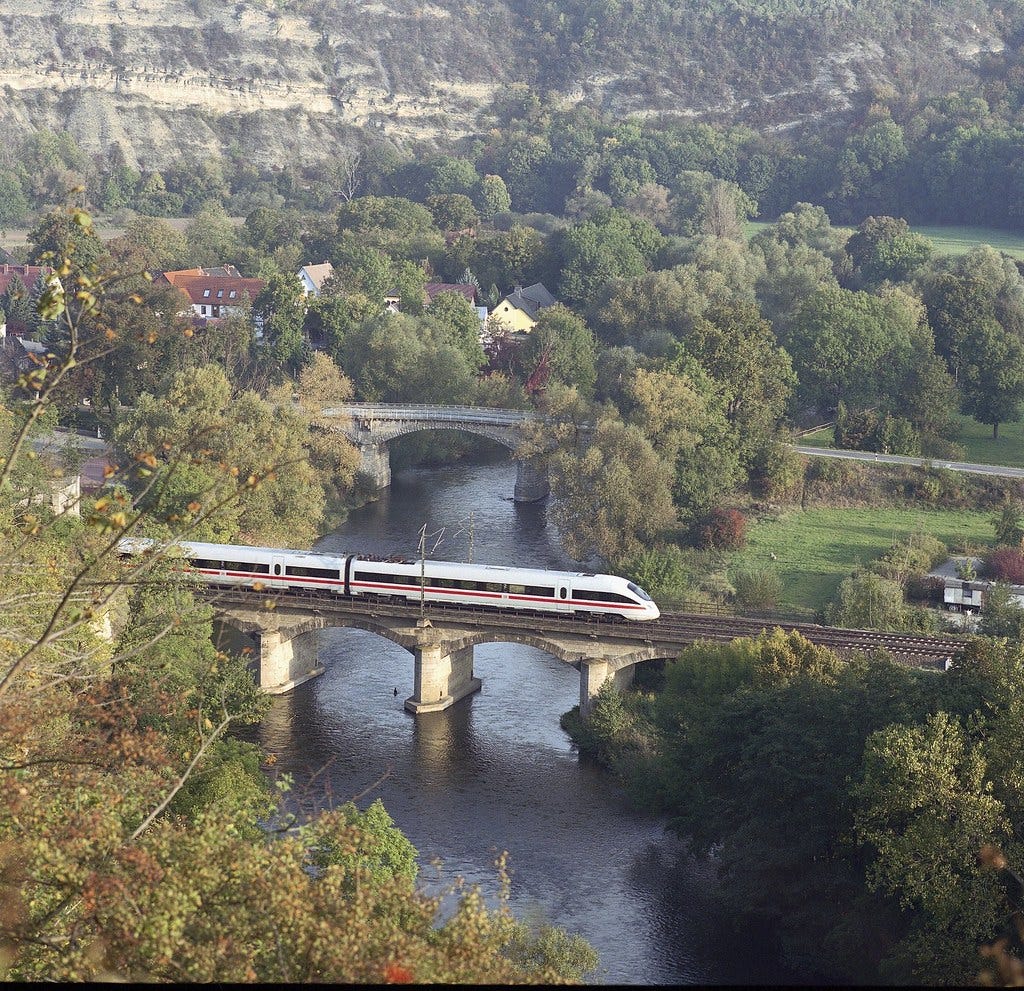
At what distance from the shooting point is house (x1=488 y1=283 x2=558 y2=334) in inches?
3944

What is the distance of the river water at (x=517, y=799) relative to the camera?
1422 inches

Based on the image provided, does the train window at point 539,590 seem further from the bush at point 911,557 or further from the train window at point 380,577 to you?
the bush at point 911,557

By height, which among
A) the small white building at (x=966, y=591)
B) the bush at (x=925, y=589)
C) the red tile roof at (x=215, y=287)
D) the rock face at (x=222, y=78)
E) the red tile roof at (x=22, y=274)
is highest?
the rock face at (x=222, y=78)

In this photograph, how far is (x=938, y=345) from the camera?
8244 centimetres

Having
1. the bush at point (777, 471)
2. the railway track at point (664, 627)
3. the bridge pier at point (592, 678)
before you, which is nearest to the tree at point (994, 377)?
Answer: the bush at point (777, 471)

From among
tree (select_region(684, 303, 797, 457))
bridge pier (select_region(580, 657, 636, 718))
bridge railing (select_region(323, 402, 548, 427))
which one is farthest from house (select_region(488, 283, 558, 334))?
bridge pier (select_region(580, 657, 636, 718))

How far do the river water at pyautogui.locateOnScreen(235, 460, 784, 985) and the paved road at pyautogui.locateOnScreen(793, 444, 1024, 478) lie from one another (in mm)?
20667

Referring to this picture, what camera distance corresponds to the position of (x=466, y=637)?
166ft

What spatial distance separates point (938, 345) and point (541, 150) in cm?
7934

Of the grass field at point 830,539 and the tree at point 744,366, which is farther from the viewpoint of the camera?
the tree at point 744,366

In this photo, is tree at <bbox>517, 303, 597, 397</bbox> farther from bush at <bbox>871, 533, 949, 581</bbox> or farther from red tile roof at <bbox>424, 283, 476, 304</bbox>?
bush at <bbox>871, 533, 949, 581</bbox>

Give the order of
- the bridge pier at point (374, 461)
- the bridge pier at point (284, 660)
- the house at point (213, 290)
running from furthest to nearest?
the house at point (213, 290) → the bridge pier at point (374, 461) → the bridge pier at point (284, 660)

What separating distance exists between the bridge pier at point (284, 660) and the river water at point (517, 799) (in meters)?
0.57

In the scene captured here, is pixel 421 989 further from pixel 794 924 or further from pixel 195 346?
pixel 195 346
